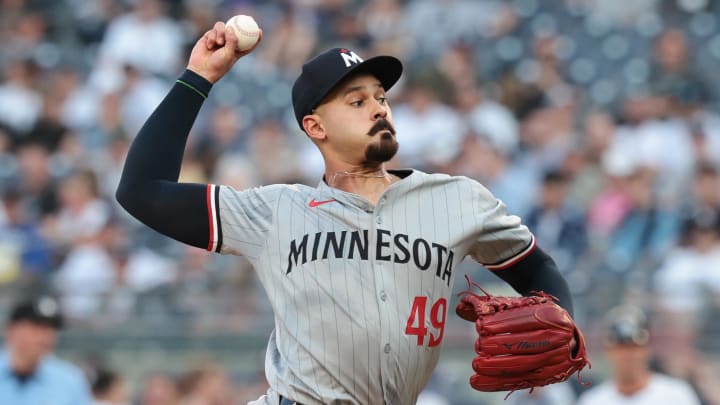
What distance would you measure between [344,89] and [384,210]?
1.20 feet

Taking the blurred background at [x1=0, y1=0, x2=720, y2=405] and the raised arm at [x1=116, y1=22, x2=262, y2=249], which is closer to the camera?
the raised arm at [x1=116, y1=22, x2=262, y2=249]

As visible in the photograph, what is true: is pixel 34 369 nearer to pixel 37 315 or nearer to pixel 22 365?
pixel 22 365

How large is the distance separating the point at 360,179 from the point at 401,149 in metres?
6.61

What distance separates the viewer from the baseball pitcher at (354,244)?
11.4 ft

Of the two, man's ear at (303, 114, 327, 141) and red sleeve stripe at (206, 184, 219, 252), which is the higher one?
man's ear at (303, 114, 327, 141)

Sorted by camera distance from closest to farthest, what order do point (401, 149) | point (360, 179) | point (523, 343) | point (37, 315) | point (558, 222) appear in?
point (523, 343) < point (360, 179) < point (37, 315) < point (558, 222) < point (401, 149)

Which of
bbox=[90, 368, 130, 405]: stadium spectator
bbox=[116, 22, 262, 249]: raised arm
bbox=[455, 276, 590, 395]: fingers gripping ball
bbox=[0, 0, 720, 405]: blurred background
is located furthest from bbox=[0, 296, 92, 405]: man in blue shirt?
bbox=[455, 276, 590, 395]: fingers gripping ball

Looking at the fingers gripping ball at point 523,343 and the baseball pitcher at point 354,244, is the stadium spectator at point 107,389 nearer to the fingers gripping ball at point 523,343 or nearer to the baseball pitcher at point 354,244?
the baseball pitcher at point 354,244

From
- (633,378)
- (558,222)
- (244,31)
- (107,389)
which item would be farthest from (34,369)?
(558,222)

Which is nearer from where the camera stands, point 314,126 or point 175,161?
point 175,161

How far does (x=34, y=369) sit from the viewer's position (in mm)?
6547

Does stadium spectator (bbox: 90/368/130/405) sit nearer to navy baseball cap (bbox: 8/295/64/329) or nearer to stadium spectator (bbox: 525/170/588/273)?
navy baseball cap (bbox: 8/295/64/329)

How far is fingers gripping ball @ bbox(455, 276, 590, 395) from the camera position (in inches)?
135

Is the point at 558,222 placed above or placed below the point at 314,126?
below
